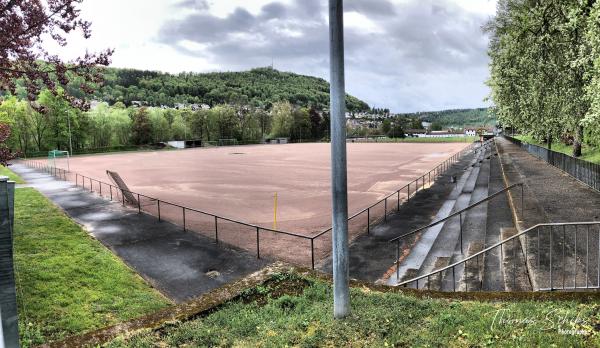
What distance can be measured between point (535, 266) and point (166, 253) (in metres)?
10.9

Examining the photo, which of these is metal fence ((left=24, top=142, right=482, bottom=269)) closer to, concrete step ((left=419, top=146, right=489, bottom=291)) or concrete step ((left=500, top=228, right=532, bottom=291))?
concrete step ((left=419, top=146, right=489, bottom=291))

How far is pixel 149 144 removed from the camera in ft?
356

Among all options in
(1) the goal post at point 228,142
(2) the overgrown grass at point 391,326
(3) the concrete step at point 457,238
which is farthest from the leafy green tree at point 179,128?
(2) the overgrown grass at point 391,326

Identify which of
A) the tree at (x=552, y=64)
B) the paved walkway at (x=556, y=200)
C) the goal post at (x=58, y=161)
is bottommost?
the paved walkway at (x=556, y=200)

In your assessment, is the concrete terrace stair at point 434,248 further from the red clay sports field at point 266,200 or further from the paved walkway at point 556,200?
the red clay sports field at point 266,200

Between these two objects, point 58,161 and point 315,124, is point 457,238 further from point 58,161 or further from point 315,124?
point 315,124

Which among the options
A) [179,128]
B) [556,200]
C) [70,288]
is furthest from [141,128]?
[70,288]

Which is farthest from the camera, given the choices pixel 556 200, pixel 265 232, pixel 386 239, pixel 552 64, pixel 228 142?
pixel 228 142

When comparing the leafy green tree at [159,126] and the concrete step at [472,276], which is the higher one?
the leafy green tree at [159,126]

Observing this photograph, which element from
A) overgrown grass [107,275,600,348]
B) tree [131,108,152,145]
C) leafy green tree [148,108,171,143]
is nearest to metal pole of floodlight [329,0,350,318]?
overgrown grass [107,275,600,348]

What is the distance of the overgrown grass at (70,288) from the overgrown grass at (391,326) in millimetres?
3851

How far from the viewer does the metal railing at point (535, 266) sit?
8500 millimetres

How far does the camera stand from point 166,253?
46.1 ft

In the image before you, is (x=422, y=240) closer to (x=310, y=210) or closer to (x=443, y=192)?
(x=310, y=210)
